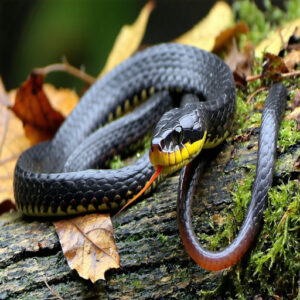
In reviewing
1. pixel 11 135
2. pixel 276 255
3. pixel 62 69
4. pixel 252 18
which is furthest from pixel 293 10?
pixel 276 255

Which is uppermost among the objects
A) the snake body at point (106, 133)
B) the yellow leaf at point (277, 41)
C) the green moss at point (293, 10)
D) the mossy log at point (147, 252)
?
the green moss at point (293, 10)

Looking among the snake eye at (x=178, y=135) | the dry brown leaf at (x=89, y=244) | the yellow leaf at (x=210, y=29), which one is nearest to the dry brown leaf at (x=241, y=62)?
the yellow leaf at (x=210, y=29)

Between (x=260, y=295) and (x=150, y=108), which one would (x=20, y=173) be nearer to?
(x=150, y=108)

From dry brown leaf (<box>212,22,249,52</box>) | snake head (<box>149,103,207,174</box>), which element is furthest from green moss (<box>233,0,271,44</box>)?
snake head (<box>149,103,207,174</box>)

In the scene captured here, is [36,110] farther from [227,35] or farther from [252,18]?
[252,18]

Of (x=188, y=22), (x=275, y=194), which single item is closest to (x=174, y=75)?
(x=275, y=194)

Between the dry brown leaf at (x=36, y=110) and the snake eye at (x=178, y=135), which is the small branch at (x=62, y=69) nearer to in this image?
the dry brown leaf at (x=36, y=110)
